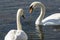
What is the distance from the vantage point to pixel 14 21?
53.6 feet

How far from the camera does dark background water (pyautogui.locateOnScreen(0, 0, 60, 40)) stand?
13852 millimetres

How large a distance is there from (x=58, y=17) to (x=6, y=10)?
404 cm

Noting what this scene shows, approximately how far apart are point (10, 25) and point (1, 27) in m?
0.49

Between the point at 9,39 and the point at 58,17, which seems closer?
the point at 9,39

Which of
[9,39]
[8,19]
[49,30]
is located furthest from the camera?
[8,19]

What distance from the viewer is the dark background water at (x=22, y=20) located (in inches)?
545

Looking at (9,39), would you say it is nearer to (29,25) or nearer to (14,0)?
(29,25)

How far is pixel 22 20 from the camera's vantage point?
16.5 m

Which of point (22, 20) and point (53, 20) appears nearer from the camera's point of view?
point (53, 20)

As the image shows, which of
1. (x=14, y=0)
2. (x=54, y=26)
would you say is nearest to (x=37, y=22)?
(x=54, y=26)

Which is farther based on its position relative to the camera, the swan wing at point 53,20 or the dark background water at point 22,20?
the swan wing at point 53,20

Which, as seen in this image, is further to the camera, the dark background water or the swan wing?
the swan wing

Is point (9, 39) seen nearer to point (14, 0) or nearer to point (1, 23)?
point (1, 23)

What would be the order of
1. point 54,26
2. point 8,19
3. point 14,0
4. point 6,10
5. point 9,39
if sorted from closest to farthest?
1. point 9,39
2. point 54,26
3. point 8,19
4. point 6,10
5. point 14,0
